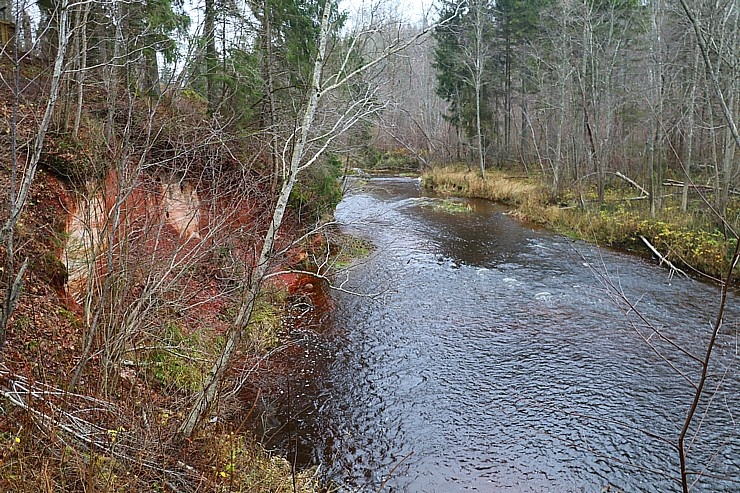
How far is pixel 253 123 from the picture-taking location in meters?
12.6

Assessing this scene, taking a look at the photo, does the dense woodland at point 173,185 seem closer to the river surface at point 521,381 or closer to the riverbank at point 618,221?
the riverbank at point 618,221

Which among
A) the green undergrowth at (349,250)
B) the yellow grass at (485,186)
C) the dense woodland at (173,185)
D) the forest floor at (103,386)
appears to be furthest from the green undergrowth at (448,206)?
the forest floor at (103,386)

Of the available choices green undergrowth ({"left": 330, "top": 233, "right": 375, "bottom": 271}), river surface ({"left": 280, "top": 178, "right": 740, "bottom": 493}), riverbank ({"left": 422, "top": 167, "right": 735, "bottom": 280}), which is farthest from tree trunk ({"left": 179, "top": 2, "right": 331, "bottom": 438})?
green undergrowth ({"left": 330, "top": 233, "right": 375, "bottom": 271})

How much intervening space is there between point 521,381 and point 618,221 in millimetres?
9200

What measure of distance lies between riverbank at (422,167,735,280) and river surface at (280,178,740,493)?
0.77 meters

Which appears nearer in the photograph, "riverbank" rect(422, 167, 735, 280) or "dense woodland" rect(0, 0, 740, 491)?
"dense woodland" rect(0, 0, 740, 491)

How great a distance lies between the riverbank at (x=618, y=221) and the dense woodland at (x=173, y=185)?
0.69 meters

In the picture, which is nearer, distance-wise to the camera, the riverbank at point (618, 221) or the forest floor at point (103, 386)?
the forest floor at point (103, 386)

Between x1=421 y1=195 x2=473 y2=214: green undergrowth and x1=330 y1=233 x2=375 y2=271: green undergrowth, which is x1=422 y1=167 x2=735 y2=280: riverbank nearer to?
x1=421 y1=195 x2=473 y2=214: green undergrowth

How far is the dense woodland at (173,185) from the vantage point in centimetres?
362

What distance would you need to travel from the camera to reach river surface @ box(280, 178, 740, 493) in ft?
17.9

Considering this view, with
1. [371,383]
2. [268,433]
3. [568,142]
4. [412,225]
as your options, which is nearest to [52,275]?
[268,433]

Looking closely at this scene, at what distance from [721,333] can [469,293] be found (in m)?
4.42

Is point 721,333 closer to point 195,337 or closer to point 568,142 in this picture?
point 195,337
